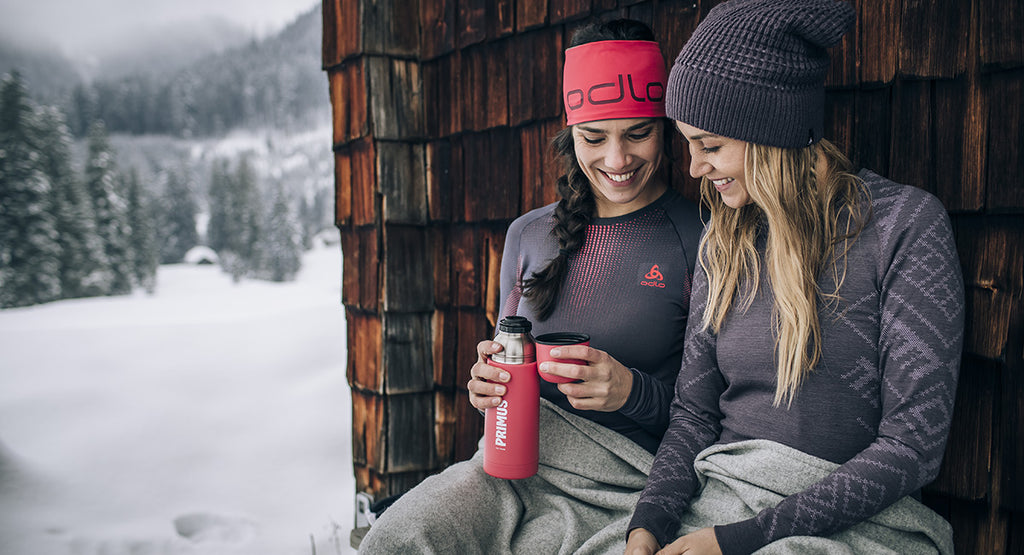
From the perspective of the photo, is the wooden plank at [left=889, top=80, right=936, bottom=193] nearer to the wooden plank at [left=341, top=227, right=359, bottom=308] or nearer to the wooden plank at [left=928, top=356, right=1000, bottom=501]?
the wooden plank at [left=928, top=356, right=1000, bottom=501]

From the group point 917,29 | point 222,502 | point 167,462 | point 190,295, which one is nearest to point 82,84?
point 190,295

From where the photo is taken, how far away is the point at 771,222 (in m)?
1.11

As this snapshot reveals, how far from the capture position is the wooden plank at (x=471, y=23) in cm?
205

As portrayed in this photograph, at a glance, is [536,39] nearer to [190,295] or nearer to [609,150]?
[609,150]

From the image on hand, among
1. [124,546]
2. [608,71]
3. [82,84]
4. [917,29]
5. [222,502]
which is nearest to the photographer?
[917,29]

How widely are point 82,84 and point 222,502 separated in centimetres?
928

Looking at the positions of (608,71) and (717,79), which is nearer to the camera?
(717,79)

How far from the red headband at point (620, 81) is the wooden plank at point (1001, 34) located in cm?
64

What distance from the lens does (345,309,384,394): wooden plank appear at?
91.0 inches

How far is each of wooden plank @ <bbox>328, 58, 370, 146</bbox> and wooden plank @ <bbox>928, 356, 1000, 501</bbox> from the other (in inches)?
80.1

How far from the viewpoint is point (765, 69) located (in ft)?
3.41

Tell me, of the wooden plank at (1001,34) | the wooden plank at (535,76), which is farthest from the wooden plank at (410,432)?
the wooden plank at (1001,34)

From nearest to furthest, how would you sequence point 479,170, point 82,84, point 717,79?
point 717,79, point 479,170, point 82,84

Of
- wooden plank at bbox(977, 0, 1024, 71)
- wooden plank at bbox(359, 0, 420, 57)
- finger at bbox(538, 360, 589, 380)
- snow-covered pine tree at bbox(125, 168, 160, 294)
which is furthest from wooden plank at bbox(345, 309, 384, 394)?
snow-covered pine tree at bbox(125, 168, 160, 294)
